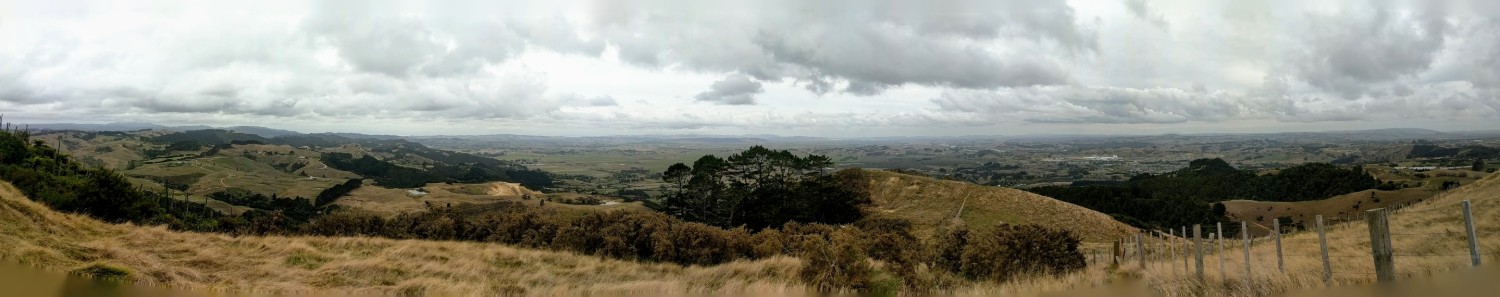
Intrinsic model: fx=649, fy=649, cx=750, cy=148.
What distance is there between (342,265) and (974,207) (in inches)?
1728

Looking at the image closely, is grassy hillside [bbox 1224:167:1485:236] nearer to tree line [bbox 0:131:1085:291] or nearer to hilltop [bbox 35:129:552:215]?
tree line [bbox 0:131:1085:291]

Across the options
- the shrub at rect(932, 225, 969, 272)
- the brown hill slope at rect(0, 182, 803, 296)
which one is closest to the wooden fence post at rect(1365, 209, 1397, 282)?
the brown hill slope at rect(0, 182, 803, 296)

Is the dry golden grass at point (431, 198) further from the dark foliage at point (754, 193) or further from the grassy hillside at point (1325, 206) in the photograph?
the grassy hillside at point (1325, 206)

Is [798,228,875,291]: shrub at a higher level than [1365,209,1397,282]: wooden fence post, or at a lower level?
lower

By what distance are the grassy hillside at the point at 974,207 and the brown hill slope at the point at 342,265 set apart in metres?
28.9

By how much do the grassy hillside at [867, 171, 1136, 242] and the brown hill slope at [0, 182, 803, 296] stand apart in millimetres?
28872

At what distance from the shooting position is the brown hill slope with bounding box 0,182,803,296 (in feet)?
37.2

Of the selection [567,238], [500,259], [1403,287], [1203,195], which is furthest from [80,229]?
[1203,195]

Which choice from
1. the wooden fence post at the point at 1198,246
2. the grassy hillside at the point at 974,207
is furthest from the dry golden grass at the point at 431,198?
the wooden fence post at the point at 1198,246

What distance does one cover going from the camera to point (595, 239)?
20.5m

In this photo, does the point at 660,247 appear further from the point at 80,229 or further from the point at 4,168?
the point at 4,168

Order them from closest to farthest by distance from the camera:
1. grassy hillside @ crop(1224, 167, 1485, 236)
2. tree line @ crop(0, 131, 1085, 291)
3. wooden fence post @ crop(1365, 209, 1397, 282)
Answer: wooden fence post @ crop(1365, 209, 1397, 282) < tree line @ crop(0, 131, 1085, 291) < grassy hillside @ crop(1224, 167, 1485, 236)

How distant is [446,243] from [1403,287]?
70.7 feet

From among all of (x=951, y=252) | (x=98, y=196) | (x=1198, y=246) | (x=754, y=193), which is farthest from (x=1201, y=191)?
(x=98, y=196)
